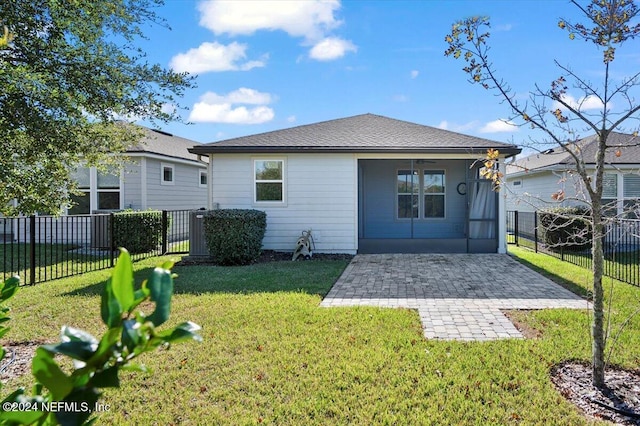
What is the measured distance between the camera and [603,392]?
3.55 meters

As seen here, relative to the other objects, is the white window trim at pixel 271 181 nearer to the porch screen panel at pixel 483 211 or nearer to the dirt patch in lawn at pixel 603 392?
the porch screen panel at pixel 483 211

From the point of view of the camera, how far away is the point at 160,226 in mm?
12953

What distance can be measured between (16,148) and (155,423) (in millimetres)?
3878

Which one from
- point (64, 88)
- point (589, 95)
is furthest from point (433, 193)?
point (64, 88)

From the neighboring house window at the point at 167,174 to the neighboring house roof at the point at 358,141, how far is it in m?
4.65

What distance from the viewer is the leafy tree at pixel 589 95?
3.64 m

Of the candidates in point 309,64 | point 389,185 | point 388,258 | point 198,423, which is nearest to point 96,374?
point 198,423

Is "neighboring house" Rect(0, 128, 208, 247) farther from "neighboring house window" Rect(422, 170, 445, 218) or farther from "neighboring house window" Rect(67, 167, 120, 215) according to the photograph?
"neighboring house window" Rect(422, 170, 445, 218)

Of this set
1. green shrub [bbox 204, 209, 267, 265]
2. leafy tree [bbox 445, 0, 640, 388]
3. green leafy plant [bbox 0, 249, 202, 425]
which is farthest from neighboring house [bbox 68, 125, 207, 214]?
green leafy plant [bbox 0, 249, 202, 425]

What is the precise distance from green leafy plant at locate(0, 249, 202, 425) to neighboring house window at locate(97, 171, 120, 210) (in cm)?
1539

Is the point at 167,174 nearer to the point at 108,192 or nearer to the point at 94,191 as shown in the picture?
the point at 108,192

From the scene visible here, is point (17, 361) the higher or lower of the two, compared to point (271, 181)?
lower

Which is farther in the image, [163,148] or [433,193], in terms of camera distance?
[163,148]

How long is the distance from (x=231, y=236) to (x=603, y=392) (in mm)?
7923
